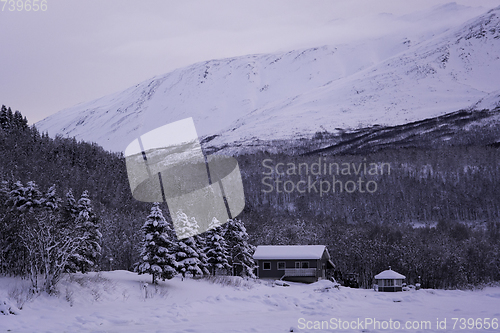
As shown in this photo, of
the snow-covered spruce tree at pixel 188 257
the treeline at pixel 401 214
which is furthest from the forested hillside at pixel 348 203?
the snow-covered spruce tree at pixel 188 257

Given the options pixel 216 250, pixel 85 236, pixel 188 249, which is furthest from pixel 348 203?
pixel 85 236

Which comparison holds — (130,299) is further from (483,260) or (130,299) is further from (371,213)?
(371,213)

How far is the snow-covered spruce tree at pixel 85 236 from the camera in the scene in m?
26.3

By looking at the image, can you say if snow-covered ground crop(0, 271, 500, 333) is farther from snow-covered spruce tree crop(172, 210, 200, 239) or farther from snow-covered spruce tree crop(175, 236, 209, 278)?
snow-covered spruce tree crop(172, 210, 200, 239)

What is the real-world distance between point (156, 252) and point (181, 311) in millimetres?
7882

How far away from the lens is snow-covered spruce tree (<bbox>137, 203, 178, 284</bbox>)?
91.9 ft

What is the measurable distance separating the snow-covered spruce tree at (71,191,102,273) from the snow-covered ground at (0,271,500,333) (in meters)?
1.48

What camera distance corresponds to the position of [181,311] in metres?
21.0

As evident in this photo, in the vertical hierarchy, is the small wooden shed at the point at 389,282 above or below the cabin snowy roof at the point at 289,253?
below

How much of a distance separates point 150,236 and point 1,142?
306ft

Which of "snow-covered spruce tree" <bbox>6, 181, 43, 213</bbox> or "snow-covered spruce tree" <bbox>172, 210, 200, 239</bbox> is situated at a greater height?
"snow-covered spruce tree" <bbox>6, 181, 43, 213</bbox>

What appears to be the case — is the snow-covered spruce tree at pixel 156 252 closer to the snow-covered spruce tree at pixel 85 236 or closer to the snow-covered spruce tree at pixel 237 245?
the snow-covered spruce tree at pixel 85 236

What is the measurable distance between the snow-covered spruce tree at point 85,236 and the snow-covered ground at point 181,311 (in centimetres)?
148

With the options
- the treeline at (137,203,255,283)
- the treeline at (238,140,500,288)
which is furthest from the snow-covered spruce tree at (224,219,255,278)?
the treeline at (238,140,500,288)
